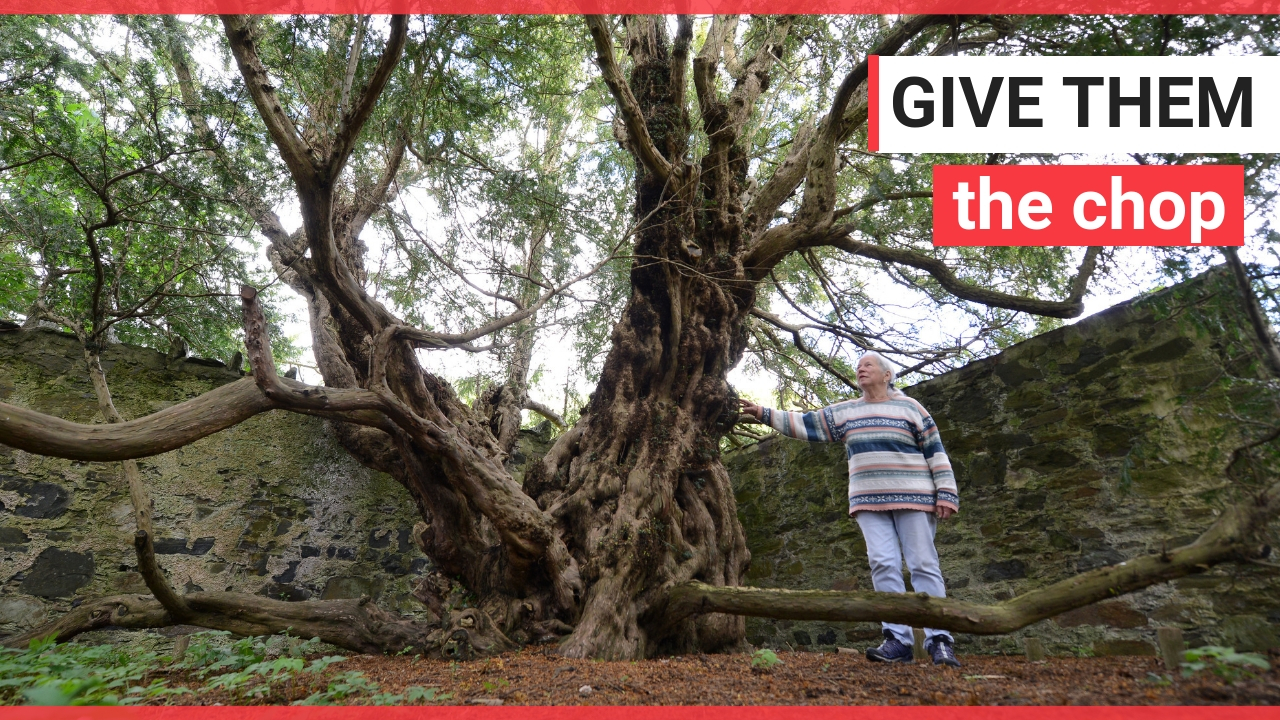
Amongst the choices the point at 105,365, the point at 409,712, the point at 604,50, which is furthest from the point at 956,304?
the point at 105,365

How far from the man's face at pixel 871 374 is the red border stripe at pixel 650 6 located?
2047 millimetres

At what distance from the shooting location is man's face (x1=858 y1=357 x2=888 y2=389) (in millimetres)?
3893

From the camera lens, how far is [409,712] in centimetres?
225

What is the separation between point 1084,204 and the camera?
3.96 meters

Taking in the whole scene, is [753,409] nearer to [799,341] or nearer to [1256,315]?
[799,341]

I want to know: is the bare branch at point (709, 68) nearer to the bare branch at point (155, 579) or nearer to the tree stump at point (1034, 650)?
the tree stump at point (1034, 650)

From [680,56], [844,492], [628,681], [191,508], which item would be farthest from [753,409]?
[191,508]

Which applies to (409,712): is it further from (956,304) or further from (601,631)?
(956,304)

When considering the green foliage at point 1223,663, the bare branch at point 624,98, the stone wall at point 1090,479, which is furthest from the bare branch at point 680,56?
the green foliage at point 1223,663

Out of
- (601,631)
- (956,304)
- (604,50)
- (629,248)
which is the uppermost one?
(604,50)

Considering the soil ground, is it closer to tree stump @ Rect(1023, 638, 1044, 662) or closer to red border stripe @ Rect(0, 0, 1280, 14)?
tree stump @ Rect(1023, 638, 1044, 662)

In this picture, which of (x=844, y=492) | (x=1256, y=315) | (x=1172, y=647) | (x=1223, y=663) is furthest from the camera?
(x=844, y=492)

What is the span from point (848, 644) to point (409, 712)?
3465 mm

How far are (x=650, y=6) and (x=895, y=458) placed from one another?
134 inches
